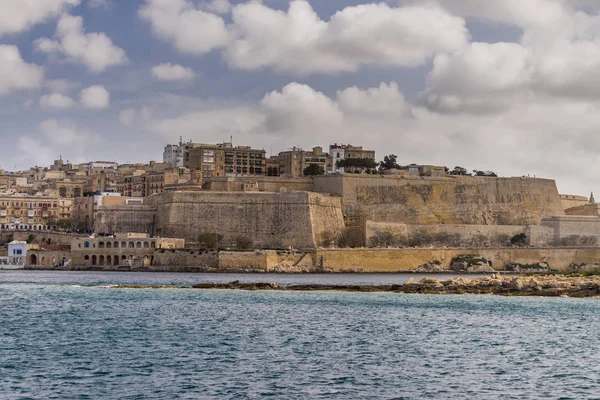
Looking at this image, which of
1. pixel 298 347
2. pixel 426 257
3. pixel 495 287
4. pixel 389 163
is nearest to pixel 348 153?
pixel 389 163

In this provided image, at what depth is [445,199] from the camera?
7556 centimetres

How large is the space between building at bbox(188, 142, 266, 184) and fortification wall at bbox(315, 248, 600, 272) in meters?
21.1

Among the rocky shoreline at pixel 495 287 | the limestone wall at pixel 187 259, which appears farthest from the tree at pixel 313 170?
the rocky shoreline at pixel 495 287

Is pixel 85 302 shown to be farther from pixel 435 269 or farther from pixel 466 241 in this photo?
pixel 466 241

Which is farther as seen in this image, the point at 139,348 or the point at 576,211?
the point at 576,211

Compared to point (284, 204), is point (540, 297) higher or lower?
lower

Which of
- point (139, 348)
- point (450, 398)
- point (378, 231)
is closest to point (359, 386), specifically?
point (450, 398)

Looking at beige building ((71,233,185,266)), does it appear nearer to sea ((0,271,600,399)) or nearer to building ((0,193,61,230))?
building ((0,193,61,230))

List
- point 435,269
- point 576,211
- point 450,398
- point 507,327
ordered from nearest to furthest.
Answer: point 450,398, point 507,327, point 435,269, point 576,211

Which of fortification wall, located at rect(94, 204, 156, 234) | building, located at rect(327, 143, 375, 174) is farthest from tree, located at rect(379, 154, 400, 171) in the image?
fortification wall, located at rect(94, 204, 156, 234)

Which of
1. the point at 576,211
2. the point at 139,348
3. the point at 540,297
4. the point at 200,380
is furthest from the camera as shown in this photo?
the point at 576,211

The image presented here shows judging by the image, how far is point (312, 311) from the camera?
28.0 m

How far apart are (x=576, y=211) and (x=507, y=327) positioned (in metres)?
59.9

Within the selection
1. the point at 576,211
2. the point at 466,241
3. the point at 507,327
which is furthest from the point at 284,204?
the point at 507,327
